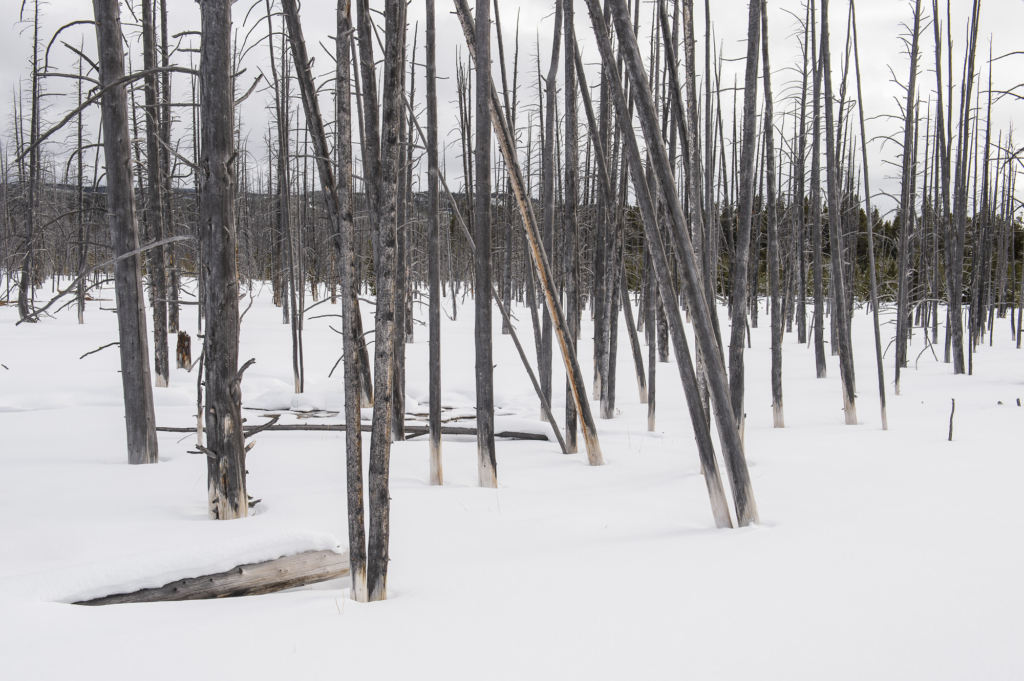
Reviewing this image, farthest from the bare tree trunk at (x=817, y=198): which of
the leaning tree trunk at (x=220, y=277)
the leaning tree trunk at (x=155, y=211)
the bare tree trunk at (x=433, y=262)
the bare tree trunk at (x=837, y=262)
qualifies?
the leaning tree trunk at (x=155, y=211)

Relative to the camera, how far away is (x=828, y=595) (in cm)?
212

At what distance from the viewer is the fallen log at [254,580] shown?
7.18ft

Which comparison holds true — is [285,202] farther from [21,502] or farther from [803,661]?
[803,661]

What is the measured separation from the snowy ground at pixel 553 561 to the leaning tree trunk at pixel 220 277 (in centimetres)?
30

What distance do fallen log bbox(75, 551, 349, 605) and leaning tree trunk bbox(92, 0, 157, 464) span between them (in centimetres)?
223

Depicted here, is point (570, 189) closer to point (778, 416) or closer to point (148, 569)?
point (778, 416)

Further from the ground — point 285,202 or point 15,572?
point 285,202

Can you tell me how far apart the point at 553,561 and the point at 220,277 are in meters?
2.26

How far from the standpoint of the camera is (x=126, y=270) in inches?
160

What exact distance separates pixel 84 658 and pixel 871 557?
2838mm

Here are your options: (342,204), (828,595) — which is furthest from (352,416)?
(828,595)

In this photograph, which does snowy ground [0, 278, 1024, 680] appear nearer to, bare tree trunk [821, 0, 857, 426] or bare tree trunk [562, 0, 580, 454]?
bare tree trunk [562, 0, 580, 454]

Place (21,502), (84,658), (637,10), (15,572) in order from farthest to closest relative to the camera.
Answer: (637,10) → (21,502) → (15,572) → (84,658)

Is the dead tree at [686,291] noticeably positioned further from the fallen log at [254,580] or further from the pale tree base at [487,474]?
the fallen log at [254,580]
